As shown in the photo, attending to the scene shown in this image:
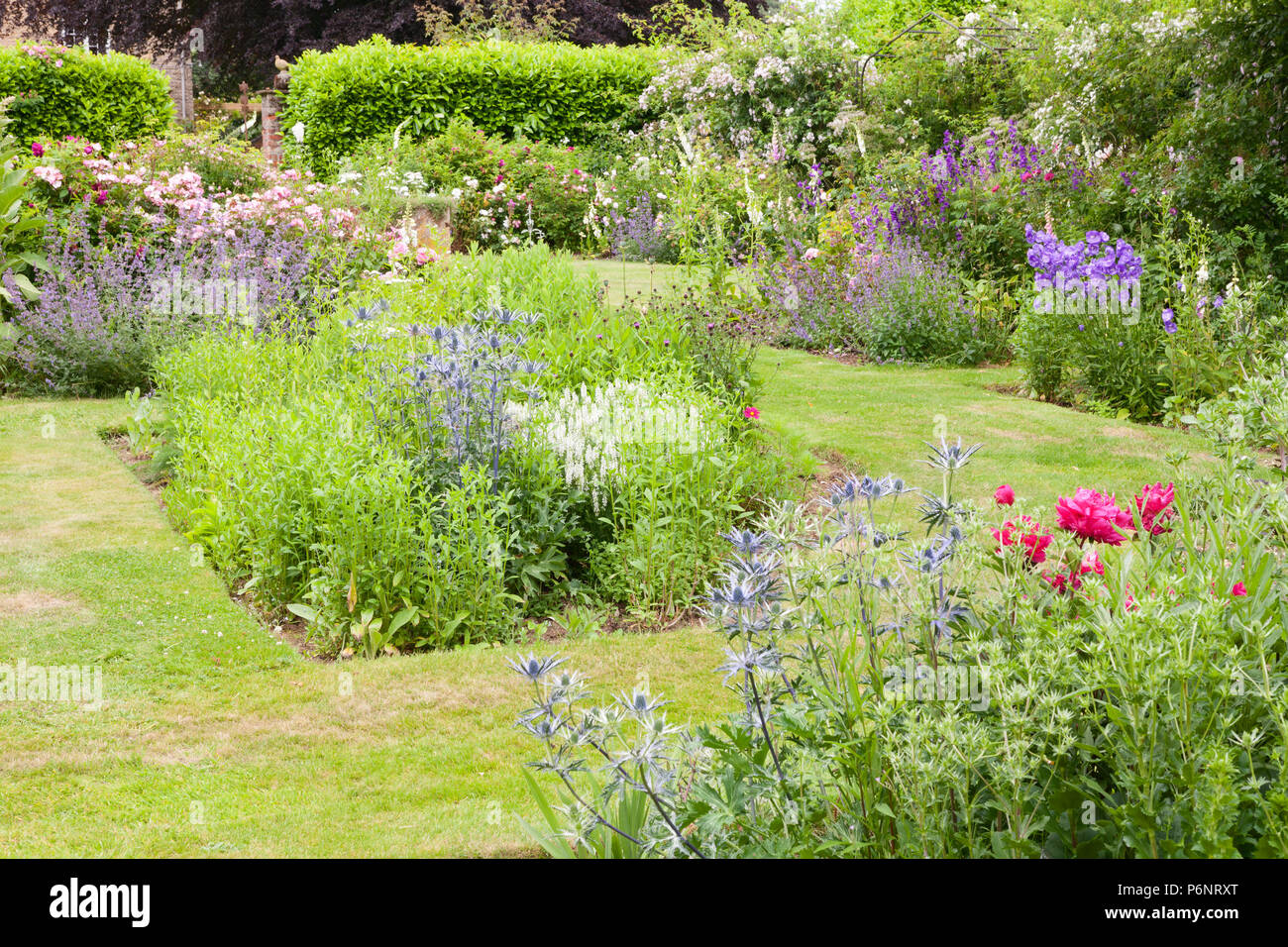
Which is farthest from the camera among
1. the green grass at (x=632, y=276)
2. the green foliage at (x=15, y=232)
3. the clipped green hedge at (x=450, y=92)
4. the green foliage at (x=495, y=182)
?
the clipped green hedge at (x=450, y=92)

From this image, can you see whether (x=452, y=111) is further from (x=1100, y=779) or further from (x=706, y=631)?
(x=1100, y=779)

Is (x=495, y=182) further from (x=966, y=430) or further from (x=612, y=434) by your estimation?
(x=612, y=434)

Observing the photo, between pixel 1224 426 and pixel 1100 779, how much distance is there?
0.93m

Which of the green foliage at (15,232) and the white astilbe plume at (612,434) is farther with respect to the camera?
the green foliage at (15,232)

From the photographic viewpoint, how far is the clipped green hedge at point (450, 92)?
1606 centimetres

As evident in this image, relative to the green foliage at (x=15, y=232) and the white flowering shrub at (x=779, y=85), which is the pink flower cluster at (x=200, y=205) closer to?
the green foliage at (x=15, y=232)

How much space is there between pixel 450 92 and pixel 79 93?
4.94 m

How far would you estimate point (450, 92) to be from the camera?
53.9 ft

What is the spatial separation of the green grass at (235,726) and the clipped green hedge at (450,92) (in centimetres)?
1231

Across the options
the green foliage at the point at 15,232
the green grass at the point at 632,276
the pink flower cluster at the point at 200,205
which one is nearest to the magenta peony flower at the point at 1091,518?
the green grass at the point at 632,276

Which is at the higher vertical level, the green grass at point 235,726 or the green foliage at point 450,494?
the green foliage at point 450,494

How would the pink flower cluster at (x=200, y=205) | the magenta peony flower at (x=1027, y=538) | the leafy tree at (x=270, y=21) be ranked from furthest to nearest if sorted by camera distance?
the leafy tree at (x=270, y=21) → the pink flower cluster at (x=200, y=205) → the magenta peony flower at (x=1027, y=538)

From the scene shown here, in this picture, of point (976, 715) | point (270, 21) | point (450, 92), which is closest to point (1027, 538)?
point (976, 715)

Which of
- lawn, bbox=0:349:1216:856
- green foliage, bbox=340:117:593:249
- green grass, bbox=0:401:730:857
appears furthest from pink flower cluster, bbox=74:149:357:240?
green grass, bbox=0:401:730:857
